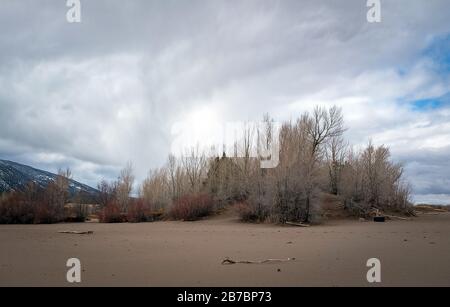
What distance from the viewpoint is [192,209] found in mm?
32875

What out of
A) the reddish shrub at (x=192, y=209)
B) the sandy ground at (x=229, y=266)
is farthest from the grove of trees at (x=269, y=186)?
the sandy ground at (x=229, y=266)

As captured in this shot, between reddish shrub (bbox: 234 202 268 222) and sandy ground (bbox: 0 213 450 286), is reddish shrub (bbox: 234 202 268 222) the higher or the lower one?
the lower one

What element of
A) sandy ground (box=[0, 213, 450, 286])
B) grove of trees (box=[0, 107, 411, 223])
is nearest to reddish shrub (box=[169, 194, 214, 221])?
grove of trees (box=[0, 107, 411, 223])

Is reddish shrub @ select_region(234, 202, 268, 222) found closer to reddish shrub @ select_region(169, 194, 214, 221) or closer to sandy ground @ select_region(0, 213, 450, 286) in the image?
reddish shrub @ select_region(169, 194, 214, 221)

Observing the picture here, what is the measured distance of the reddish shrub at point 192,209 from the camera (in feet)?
108

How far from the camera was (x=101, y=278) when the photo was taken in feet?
25.5

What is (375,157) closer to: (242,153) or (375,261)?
(242,153)

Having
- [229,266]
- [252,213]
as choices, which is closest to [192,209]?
[252,213]

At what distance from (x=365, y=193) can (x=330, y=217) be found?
4.65 meters

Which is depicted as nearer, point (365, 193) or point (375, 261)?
point (375, 261)

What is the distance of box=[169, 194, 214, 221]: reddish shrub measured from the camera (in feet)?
108

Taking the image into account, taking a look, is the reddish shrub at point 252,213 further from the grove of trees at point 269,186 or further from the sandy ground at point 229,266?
the sandy ground at point 229,266

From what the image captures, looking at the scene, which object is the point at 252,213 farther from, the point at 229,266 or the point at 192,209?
the point at 229,266

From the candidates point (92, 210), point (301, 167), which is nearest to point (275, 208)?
point (301, 167)
